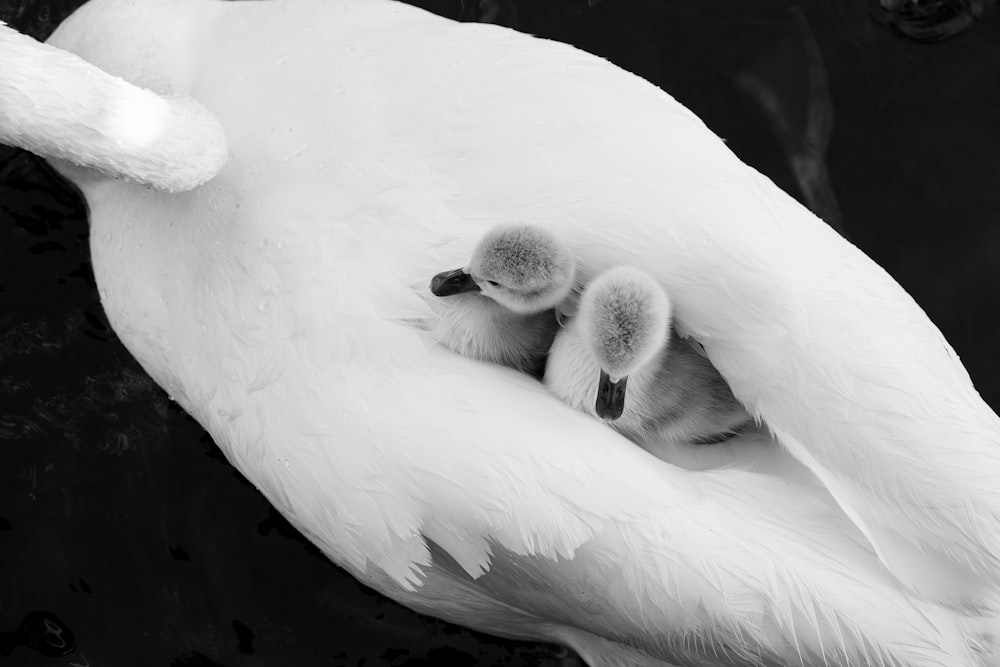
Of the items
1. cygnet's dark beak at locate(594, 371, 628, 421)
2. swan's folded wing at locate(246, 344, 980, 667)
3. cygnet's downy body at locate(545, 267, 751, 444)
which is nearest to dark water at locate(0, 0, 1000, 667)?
swan's folded wing at locate(246, 344, 980, 667)

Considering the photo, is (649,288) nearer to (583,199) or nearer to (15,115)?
(583,199)

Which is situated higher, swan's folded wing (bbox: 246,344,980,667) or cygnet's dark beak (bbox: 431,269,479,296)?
cygnet's dark beak (bbox: 431,269,479,296)

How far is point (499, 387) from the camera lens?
9.84 ft

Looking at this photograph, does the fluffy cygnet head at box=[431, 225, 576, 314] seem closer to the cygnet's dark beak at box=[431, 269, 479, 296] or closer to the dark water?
the cygnet's dark beak at box=[431, 269, 479, 296]

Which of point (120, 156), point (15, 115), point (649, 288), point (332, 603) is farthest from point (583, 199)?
point (332, 603)

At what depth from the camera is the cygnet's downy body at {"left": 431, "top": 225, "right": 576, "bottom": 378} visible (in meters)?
2.93

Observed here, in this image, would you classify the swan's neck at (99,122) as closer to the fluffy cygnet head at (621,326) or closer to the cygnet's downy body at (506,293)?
the cygnet's downy body at (506,293)

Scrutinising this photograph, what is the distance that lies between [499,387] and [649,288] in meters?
0.46

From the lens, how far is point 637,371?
3072 millimetres

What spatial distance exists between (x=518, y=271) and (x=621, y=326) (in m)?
0.29

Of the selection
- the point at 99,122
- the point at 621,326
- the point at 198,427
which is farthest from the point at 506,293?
the point at 198,427

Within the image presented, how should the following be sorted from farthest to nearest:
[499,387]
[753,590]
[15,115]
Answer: [15,115] → [499,387] → [753,590]

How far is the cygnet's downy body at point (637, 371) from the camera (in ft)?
9.30

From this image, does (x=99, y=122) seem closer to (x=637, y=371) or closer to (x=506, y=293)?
(x=506, y=293)
